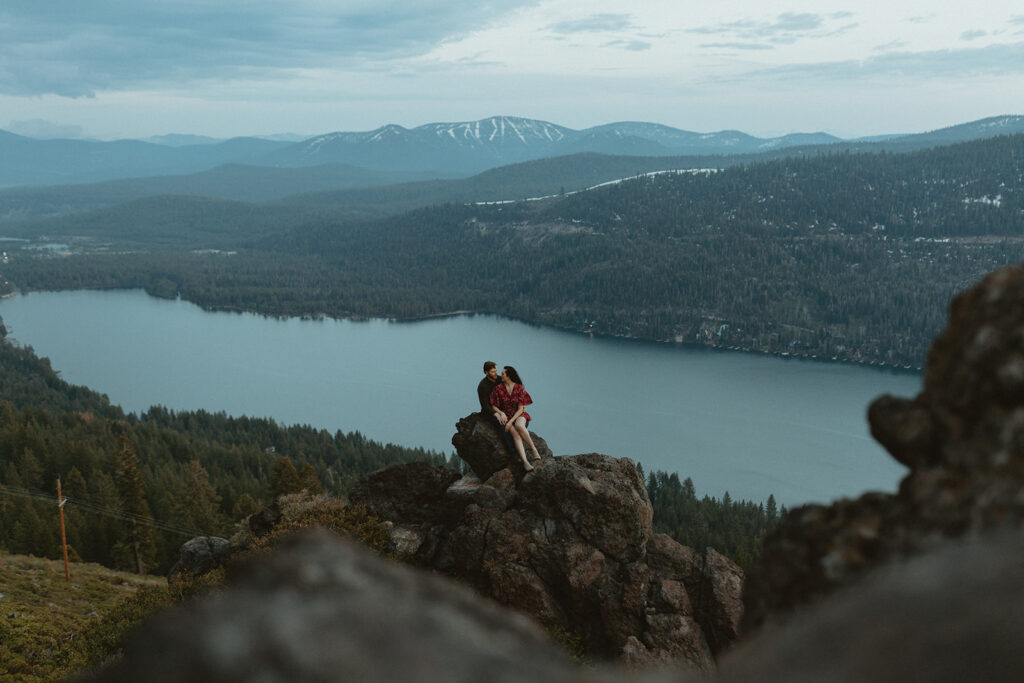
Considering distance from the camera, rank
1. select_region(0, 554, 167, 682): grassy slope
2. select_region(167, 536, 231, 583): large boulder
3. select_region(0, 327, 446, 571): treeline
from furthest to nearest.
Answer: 1. select_region(0, 327, 446, 571): treeline
2. select_region(167, 536, 231, 583): large boulder
3. select_region(0, 554, 167, 682): grassy slope

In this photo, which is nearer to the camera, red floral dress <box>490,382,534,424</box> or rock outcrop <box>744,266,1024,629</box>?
rock outcrop <box>744,266,1024,629</box>

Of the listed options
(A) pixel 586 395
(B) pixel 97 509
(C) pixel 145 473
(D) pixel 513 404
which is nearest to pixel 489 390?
(D) pixel 513 404

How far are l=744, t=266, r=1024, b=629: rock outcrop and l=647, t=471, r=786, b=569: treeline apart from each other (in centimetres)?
6284

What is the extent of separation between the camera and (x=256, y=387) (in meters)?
156

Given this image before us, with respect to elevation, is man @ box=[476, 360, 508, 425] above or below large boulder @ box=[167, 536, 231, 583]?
above

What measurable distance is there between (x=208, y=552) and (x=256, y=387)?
13879 centimetres

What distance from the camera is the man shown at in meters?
18.3

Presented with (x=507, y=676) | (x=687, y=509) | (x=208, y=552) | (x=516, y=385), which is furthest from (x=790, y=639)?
(x=687, y=509)

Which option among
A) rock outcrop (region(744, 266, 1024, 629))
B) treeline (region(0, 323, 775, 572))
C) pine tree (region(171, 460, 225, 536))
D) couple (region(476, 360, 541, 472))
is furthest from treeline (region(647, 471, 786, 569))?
rock outcrop (region(744, 266, 1024, 629))

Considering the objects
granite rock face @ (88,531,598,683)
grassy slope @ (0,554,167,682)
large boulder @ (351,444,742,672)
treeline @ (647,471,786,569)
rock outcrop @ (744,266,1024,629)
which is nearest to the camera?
granite rock face @ (88,531,598,683)

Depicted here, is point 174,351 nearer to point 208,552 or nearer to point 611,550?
point 208,552

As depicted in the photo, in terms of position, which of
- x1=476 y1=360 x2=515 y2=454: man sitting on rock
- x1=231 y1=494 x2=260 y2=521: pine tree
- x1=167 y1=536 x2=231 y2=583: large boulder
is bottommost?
x1=231 y1=494 x2=260 y2=521: pine tree

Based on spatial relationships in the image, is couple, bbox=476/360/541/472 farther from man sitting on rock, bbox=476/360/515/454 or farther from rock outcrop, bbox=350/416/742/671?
rock outcrop, bbox=350/416/742/671

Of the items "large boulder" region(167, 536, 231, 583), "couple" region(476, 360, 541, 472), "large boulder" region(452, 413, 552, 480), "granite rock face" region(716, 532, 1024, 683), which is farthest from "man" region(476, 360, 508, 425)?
"granite rock face" region(716, 532, 1024, 683)
